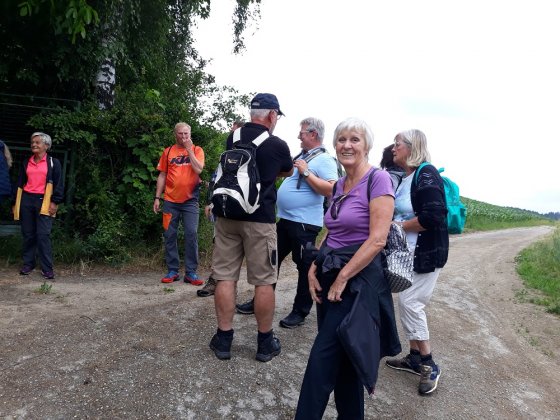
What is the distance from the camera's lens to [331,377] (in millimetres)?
2477

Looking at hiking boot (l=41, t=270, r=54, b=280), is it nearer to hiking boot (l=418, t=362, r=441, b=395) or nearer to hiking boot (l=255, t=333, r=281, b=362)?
hiking boot (l=255, t=333, r=281, b=362)

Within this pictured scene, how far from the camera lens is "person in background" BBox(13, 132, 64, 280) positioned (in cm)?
555

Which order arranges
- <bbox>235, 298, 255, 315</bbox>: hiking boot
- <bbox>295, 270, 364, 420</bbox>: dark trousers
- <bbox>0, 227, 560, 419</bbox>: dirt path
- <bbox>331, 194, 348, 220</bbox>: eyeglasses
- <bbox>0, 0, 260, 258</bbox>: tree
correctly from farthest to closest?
<bbox>0, 0, 260, 258</bbox>: tree, <bbox>235, 298, 255, 315</bbox>: hiking boot, <bbox>0, 227, 560, 419</bbox>: dirt path, <bbox>331, 194, 348, 220</bbox>: eyeglasses, <bbox>295, 270, 364, 420</bbox>: dark trousers

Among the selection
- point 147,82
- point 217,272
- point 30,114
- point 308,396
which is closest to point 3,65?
point 30,114

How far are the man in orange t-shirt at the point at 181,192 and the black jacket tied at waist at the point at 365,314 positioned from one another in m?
3.16

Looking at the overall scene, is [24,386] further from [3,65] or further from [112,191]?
[3,65]

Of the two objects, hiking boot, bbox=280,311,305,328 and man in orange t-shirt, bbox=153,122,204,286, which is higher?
man in orange t-shirt, bbox=153,122,204,286

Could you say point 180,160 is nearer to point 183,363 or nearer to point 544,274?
point 183,363

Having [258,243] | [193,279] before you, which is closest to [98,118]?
[193,279]

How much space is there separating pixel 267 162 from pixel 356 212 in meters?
1.16

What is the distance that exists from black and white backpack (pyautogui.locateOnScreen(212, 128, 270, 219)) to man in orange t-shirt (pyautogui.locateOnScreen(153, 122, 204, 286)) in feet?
6.81

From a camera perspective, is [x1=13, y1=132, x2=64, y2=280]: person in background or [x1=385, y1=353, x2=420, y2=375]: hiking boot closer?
[x1=385, y1=353, x2=420, y2=375]: hiking boot

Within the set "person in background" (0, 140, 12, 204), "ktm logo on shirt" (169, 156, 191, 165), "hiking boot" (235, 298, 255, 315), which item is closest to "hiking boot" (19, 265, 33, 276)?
"person in background" (0, 140, 12, 204)

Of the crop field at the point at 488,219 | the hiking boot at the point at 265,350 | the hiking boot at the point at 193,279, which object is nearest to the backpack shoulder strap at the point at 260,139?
the hiking boot at the point at 265,350
